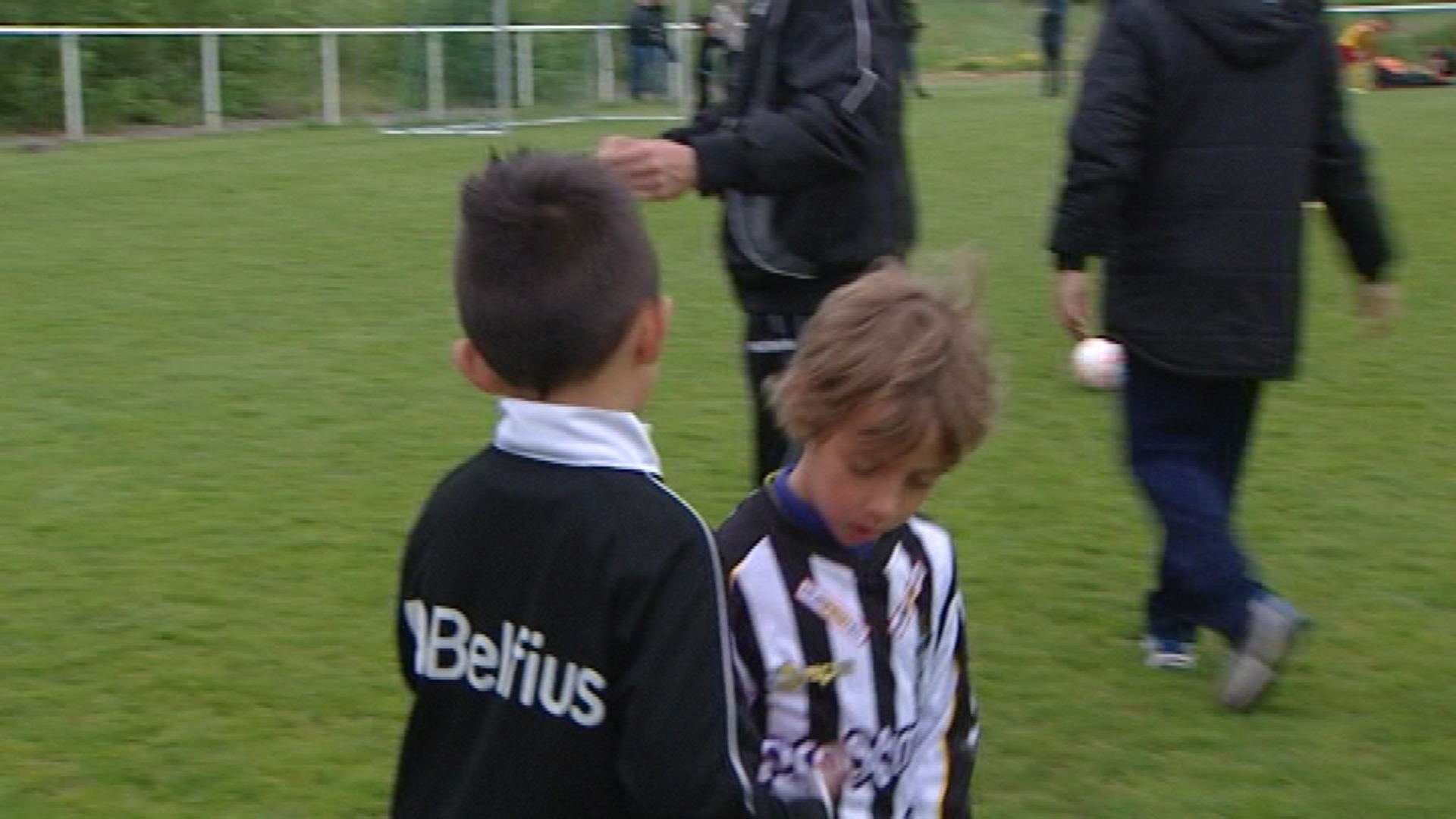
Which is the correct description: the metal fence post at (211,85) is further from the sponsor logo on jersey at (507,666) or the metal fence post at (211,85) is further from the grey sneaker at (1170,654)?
the sponsor logo on jersey at (507,666)

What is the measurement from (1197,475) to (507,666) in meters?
2.55

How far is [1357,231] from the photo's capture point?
4410 millimetres

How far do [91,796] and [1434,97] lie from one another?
21967mm

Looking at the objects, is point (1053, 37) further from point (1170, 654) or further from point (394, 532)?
point (1170, 654)

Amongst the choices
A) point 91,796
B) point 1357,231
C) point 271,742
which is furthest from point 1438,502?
point 91,796

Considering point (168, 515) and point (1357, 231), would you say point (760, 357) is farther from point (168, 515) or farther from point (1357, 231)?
point (168, 515)

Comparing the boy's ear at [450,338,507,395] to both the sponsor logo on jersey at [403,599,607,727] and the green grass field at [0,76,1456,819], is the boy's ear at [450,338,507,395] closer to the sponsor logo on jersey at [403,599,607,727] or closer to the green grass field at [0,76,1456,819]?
the sponsor logo on jersey at [403,599,607,727]

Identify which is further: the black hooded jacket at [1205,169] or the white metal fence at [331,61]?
the white metal fence at [331,61]

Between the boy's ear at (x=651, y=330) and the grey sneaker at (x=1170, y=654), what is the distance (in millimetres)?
2684

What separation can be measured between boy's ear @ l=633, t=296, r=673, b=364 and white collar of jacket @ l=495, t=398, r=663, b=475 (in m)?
0.07

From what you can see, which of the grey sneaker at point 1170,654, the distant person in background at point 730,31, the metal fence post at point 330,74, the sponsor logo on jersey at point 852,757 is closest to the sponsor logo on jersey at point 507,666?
the sponsor logo on jersey at point 852,757

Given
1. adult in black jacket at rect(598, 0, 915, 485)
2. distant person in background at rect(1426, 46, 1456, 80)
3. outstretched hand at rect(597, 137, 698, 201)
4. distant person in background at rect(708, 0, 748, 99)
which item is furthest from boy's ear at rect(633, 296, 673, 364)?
distant person in background at rect(1426, 46, 1456, 80)

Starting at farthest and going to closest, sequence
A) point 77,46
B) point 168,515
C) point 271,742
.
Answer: point 77,46 → point 168,515 → point 271,742

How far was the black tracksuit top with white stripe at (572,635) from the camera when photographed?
190 centimetres
